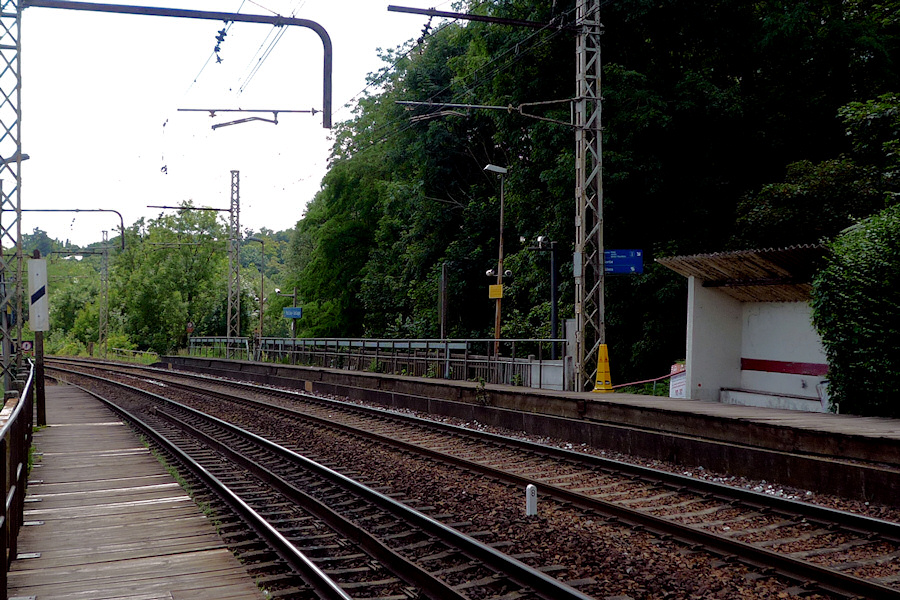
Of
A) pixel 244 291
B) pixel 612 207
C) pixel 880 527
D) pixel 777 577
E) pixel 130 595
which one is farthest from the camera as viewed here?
pixel 244 291

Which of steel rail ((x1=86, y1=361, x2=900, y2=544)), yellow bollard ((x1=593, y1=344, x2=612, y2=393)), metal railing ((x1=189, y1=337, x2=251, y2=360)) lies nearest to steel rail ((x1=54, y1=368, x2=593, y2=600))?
steel rail ((x1=86, y1=361, x2=900, y2=544))

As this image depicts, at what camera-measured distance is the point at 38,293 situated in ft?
51.7

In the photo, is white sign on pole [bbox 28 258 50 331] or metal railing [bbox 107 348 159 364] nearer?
white sign on pole [bbox 28 258 50 331]

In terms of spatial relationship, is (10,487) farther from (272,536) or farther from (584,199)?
(584,199)

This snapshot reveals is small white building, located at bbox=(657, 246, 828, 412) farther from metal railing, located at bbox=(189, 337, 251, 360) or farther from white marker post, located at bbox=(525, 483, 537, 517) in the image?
metal railing, located at bbox=(189, 337, 251, 360)

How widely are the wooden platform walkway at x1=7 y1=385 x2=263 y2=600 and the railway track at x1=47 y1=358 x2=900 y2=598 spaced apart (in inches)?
154

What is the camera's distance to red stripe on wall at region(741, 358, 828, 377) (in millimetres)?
14041

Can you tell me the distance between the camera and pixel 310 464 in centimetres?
→ 1211

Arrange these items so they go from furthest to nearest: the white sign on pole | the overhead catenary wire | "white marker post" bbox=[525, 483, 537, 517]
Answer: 1. the overhead catenary wire
2. the white sign on pole
3. "white marker post" bbox=[525, 483, 537, 517]

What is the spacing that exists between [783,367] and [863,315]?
9.50 ft

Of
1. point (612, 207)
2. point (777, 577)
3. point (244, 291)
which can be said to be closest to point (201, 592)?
point (777, 577)

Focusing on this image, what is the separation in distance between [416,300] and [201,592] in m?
35.5

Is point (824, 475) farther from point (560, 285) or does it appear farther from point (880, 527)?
point (560, 285)

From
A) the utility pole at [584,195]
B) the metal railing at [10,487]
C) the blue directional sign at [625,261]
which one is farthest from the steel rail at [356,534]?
the blue directional sign at [625,261]
